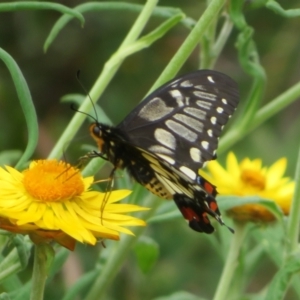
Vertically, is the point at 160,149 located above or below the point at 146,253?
above

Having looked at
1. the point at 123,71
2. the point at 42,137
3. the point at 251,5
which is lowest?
the point at 42,137

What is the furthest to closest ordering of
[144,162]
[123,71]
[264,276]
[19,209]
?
1. [264,276]
2. [123,71]
3. [144,162]
4. [19,209]

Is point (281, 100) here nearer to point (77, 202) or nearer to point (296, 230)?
point (296, 230)

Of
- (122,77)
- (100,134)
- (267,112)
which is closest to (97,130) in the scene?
(100,134)

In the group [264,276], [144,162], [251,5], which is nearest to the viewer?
[144,162]

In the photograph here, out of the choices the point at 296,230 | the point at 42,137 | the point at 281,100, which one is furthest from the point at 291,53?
the point at 296,230

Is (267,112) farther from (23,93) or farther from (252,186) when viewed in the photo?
(23,93)
